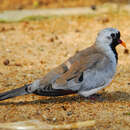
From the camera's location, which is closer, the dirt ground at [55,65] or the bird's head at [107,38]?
the dirt ground at [55,65]

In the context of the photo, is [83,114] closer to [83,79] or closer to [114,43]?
[83,79]

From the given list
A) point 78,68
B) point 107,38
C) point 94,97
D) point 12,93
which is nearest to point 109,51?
point 107,38

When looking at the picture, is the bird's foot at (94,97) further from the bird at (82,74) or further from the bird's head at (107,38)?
the bird's head at (107,38)

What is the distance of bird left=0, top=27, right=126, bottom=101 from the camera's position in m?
4.39

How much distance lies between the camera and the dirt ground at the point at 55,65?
425cm

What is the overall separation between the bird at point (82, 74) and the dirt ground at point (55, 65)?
204mm

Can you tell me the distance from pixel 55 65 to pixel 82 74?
1975 mm

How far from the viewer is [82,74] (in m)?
4.48

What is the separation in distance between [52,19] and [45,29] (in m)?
0.68

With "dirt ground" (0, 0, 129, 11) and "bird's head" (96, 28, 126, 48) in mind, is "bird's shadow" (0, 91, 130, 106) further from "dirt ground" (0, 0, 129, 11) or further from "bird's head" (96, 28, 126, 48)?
"dirt ground" (0, 0, 129, 11)

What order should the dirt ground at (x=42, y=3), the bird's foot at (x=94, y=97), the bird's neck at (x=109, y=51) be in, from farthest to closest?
the dirt ground at (x=42, y=3), the bird's foot at (x=94, y=97), the bird's neck at (x=109, y=51)

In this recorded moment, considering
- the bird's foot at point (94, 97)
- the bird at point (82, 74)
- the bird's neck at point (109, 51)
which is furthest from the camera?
the bird's foot at point (94, 97)

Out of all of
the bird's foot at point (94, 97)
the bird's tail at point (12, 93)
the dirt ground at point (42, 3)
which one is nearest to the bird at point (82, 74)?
the bird's tail at point (12, 93)

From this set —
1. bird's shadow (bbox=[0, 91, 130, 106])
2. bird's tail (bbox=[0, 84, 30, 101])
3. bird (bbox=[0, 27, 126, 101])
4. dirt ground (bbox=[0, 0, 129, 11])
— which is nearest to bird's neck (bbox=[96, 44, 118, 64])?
bird (bbox=[0, 27, 126, 101])
